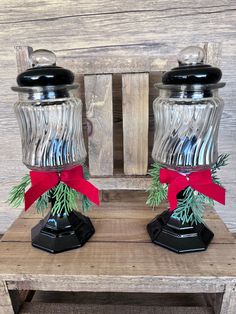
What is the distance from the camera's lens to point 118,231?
0.60m

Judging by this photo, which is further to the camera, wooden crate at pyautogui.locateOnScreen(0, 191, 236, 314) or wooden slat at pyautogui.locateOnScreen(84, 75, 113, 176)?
wooden slat at pyautogui.locateOnScreen(84, 75, 113, 176)

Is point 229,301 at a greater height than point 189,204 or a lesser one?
lesser

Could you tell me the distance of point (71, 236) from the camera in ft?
1.81

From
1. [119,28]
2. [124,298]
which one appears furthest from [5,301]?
[119,28]

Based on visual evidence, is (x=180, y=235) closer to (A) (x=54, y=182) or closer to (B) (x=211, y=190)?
(B) (x=211, y=190)

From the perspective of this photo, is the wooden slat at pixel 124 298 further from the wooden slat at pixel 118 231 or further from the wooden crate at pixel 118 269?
the wooden slat at pixel 118 231

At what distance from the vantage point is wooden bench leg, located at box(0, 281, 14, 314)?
0.51 metres

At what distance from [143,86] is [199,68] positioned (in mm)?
189

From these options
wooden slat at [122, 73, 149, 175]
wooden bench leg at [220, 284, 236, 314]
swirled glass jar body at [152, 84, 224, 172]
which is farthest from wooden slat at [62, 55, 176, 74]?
wooden bench leg at [220, 284, 236, 314]

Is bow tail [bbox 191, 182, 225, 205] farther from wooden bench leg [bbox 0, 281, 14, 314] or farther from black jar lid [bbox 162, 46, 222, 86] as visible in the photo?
wooden bench leg [bbox 0, 281, 14, 314]

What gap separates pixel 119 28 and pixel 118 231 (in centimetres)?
46

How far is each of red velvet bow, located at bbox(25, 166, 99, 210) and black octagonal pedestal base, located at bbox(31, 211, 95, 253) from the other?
67 mm

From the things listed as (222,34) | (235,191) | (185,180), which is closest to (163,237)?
(185,180)

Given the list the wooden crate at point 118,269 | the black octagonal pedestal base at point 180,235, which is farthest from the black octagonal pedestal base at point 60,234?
the black octagonal pedestal base at point 180,235
